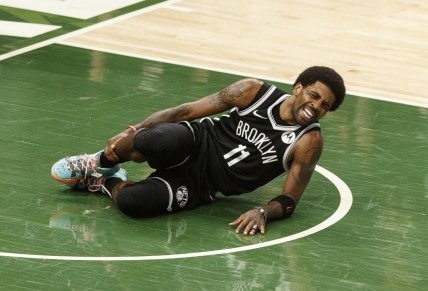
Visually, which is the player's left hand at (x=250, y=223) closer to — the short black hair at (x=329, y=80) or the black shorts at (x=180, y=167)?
the black shorts at (x=180, y=167)

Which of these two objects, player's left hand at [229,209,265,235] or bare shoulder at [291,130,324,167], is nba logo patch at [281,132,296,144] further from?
player's left hand at [229,209,265,235]

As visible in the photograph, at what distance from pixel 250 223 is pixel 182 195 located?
1.86ft

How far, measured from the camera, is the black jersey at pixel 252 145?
8641 millimetres

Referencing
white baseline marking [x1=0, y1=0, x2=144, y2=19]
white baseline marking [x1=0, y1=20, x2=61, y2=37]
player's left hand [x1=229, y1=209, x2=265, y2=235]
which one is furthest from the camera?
white baseline marking [x1=0, y1=0, x2=144, y2=19]

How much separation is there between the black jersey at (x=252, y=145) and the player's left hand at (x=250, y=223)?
0.35 meters

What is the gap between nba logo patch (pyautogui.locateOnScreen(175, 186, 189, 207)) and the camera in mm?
8641

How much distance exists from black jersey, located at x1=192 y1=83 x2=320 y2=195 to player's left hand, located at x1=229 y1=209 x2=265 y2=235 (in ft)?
1.16

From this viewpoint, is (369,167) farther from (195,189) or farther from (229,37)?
(229,37)

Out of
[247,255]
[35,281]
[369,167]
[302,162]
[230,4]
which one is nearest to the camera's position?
[35,281]

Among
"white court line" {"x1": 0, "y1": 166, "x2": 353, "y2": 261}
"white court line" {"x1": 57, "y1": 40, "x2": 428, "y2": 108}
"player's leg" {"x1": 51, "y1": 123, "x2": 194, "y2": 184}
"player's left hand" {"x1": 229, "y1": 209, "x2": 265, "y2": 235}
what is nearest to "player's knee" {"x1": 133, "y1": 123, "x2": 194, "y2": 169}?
"player's leg" {"x1": 51, "y1": 123, "x2": 194, "y2": 184}

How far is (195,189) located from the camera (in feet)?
28.8

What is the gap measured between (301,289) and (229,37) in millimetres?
6802

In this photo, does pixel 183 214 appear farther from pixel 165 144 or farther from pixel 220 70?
pixel 220 70

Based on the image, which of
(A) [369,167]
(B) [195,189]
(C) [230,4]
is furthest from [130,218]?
(C) [230,4]
